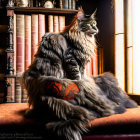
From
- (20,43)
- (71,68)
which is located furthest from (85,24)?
(20,43)

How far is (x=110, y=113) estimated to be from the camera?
92 centimetres

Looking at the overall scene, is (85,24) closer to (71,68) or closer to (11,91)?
(71,68)

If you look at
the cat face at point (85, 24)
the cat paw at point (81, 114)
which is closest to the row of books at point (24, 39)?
the cat face at point (85, 24)

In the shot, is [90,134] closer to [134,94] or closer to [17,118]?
[17,118]

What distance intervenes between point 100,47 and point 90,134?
1288 millimetres

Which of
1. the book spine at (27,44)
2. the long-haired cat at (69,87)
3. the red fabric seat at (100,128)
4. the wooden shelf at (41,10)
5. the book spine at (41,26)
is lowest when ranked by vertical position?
the red fabric seat at (100,128)

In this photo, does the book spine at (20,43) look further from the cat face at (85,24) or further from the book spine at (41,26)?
the cat face at (85,24)

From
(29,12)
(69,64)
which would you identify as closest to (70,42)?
(69,64)

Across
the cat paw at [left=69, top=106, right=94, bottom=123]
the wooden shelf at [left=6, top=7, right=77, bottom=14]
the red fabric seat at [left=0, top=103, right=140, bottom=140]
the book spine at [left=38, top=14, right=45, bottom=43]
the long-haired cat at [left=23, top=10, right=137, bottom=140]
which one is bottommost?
the red fabric seat at [left=0, top=103, right=140, bottom=140]

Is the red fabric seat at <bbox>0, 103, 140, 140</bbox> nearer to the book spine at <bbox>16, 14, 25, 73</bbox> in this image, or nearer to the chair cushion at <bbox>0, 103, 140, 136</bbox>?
the chair cushion at <bbox>0, 103, 140, 136</bbox>

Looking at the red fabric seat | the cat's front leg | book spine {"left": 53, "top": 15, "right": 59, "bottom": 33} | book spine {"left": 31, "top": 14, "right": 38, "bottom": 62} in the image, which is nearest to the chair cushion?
the red fabric seat

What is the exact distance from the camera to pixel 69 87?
2.94ft

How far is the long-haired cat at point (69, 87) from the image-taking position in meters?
0.82

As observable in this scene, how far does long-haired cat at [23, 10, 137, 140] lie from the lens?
0.82 meters
